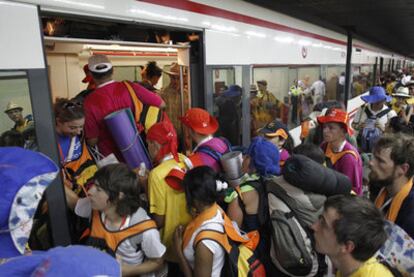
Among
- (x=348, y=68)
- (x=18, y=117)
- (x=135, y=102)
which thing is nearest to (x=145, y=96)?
(x=135, y=102)

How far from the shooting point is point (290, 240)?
1847 mm

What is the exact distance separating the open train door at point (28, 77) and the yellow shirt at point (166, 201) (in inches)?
20.9

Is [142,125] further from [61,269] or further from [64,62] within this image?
[64,62]

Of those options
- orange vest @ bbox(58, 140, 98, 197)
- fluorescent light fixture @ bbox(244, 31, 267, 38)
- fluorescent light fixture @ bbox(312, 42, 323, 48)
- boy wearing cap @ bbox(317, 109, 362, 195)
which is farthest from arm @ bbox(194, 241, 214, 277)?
fluorescent light fixture @ bbox(312, 42, 323, 48)

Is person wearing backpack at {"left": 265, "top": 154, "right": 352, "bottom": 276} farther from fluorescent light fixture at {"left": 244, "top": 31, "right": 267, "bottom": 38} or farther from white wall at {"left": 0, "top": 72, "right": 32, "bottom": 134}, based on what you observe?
fluorescent light fixture at {"left": 244, "top": 31, "right": 267, "bottom": 38}

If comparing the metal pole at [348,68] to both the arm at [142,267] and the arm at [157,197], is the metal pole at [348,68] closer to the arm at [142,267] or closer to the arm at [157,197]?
the arm at [157,197]

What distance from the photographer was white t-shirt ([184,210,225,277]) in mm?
1650

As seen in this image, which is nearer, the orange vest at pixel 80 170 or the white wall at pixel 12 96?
the white wall at pixel 12 96

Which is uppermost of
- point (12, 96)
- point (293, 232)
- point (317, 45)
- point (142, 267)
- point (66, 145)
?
point (317, 45)

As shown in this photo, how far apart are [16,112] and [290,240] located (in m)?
1.60

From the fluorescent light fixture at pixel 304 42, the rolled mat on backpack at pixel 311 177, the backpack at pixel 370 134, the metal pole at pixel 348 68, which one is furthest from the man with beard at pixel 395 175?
the metal pole at pixel 348 68

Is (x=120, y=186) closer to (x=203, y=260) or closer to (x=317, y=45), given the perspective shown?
(x=203, y=260)

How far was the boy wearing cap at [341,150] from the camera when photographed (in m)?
2.60

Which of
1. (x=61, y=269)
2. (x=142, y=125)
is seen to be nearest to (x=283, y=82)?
(x=142, y=125)
